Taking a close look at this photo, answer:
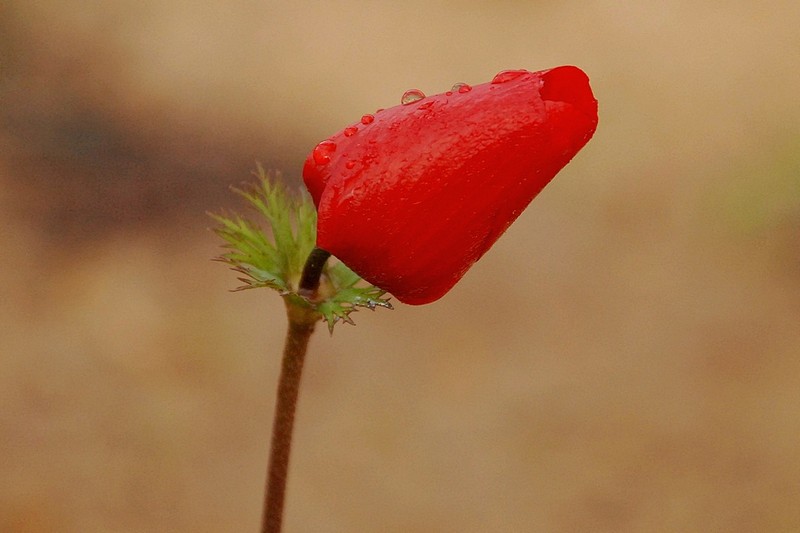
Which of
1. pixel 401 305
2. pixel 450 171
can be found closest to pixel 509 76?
pixel 450 171

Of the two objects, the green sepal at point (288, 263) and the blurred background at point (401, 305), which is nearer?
the green sepal at point (288, 263)

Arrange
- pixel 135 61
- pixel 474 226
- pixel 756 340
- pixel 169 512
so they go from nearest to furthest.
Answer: pixel 474 226, pixel 169 512, pixel 756 340, pixel 135 61

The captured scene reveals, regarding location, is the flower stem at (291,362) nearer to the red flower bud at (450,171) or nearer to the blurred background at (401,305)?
the red flower bud at (450,171)

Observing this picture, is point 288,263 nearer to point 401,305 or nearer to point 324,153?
point 324,153

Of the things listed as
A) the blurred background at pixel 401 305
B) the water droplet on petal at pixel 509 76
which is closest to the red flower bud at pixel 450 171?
the water droplet on petal at pixel 509 76

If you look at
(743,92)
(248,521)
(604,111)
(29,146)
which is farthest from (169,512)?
(743,92)

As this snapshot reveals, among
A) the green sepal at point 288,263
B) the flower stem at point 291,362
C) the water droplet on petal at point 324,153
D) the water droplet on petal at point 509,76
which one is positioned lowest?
the flower stem at point 291,362

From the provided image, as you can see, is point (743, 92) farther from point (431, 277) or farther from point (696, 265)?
point (431, 277)
